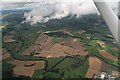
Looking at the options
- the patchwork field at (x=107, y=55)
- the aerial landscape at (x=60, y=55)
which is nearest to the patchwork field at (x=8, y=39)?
the aerial landscape at (x=60, y=55)

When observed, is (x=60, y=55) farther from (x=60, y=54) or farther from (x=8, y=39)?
(x=8, y=39)

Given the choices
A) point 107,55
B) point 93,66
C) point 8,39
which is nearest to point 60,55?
point 93,66

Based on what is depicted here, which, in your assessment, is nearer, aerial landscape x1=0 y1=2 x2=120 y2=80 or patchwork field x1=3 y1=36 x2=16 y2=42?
aerial landscape x1=0 y1=2 x2=120 y2=80

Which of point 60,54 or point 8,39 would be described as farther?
point 8,39

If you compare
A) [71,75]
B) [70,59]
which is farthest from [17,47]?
[71,75]

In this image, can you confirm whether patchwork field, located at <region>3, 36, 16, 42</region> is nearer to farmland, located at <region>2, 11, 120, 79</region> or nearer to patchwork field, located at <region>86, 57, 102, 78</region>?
farmland, located at <region>2, 11, 120, 79</region>

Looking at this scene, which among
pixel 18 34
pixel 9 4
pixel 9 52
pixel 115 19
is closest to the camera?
pixel 115 19

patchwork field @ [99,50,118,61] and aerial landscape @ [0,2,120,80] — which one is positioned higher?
patchwork field @ [99,50,118,61]

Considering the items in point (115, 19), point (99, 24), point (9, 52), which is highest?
point (115, 19)

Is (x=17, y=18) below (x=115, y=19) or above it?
below

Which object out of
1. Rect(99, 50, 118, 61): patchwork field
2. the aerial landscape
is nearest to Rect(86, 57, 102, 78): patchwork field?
the aerial landscape

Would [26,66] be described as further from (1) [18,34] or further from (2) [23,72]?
(1) [18,34]
